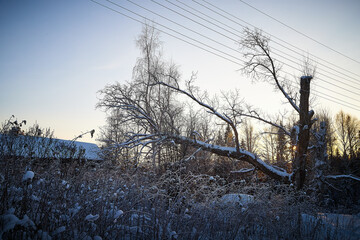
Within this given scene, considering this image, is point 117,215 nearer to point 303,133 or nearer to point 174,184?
point 174,184

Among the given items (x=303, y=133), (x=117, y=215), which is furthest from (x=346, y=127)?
(x=117, y=215)

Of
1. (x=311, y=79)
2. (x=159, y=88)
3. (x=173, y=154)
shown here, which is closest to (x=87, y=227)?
(x=173, y=154)

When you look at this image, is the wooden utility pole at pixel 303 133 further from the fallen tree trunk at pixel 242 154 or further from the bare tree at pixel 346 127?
the bare tree at pixel 346 127

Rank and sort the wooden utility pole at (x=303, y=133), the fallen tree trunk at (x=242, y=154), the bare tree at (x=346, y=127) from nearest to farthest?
the wooden utility pole at (x=303, y=133), the fallen tree trunk at (x=242, y=154), the bare tree at (x=346, y=127)

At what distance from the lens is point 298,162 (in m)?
A: 8.42

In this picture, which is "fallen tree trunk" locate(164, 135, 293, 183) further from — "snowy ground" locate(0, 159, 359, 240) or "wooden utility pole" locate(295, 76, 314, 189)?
"snowy ground" locate(0, 159, 359, 240)

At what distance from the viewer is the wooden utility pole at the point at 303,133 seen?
27.7 ft

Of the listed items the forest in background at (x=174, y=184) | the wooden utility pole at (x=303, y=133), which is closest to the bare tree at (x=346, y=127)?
the forest in background at (x=174, y=184)

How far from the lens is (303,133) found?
28.6ft

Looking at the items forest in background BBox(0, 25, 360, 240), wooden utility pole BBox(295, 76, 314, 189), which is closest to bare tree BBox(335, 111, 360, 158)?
forest in background BBox(0, 25, 360, 240)

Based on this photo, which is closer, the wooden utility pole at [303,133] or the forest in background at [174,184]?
the forest in background at [174,184]

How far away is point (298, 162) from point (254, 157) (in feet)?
5.48

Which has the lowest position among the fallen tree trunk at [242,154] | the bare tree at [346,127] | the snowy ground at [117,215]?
the snowy ground at [117,215]

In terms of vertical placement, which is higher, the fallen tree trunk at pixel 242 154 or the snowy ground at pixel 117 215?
the fallen tree trunk at pixel 242 154
